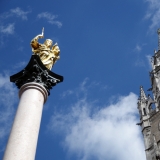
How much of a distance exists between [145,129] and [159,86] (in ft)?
22.9

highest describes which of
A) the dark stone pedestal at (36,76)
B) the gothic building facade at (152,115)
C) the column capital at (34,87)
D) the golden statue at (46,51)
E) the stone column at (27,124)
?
the gothic building facade at (152,115)

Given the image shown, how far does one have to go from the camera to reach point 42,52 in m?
10.2

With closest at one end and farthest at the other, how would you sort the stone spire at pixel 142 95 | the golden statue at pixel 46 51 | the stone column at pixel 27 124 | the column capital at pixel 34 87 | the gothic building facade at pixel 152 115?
1. the stone column at pixel 27 124
2. the column capital at pixel 34 87
3. the golden statue at pixel 46 51
4. the gothic building facade at pixel 152 115
5. the stone spire at pixel 142 95

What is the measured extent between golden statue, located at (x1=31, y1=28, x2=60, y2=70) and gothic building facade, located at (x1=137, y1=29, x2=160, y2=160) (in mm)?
27618

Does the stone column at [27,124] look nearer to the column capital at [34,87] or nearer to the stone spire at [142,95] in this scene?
the column capital at [34,87]

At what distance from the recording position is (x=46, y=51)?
10305mm

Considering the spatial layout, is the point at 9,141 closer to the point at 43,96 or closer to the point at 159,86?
the point at 43,96

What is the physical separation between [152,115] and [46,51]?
33151mm

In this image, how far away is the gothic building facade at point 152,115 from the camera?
122ft

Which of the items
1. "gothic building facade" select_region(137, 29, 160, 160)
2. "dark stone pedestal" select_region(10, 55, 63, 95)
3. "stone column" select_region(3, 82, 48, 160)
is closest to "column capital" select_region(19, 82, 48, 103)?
"stone column" select_region(3, 82, 48, 160)

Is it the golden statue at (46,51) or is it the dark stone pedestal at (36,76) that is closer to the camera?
the dark stone pedestal at (36,76)

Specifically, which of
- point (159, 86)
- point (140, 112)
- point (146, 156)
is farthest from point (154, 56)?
point (146, 156)

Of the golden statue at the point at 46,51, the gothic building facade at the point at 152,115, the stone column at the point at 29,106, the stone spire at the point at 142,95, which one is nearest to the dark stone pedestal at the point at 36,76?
the stone column at the point at 29,106

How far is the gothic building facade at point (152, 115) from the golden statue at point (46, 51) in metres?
27.6
